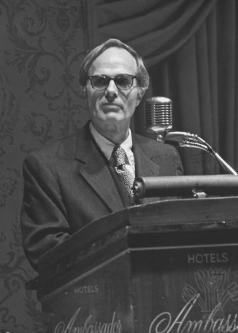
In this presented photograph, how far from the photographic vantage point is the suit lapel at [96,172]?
305cm

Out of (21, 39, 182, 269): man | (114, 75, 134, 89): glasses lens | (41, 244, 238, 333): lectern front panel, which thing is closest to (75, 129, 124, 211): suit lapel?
(21, 39, 182, 269): man

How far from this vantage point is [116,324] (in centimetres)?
233

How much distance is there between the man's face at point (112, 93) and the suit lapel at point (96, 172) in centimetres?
8

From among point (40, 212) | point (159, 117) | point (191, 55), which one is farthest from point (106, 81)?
point (191, 55)

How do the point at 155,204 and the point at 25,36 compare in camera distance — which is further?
the point at 25,36

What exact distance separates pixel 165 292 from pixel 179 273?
0.05 m

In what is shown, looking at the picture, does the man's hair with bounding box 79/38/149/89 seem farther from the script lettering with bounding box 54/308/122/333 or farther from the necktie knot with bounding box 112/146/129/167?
the script lettering with bounding box 54/308/122/333

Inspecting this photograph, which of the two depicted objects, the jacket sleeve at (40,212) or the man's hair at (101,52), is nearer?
the jacket sleeve at (40,212)

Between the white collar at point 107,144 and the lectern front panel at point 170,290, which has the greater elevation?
the white collar at point 107,144

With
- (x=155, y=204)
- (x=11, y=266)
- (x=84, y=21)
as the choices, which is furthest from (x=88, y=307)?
(x=84, y=21)

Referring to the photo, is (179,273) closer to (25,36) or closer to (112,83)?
(112,83)

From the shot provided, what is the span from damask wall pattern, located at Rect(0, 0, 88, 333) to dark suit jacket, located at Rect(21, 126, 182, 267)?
1.60 metres

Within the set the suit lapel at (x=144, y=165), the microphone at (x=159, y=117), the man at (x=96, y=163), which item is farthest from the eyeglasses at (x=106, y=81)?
the suit lapel at (x=144, y=165)

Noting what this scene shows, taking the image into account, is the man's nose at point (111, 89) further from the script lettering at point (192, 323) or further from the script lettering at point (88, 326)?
the script lettering at point (192, 323)
